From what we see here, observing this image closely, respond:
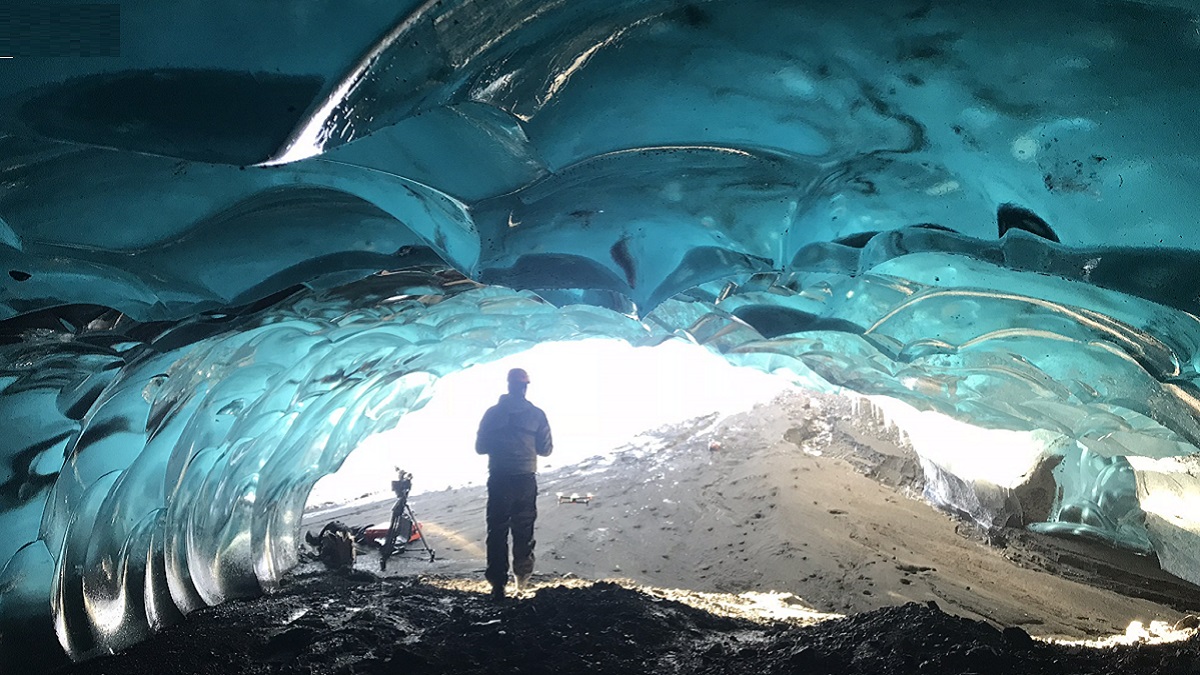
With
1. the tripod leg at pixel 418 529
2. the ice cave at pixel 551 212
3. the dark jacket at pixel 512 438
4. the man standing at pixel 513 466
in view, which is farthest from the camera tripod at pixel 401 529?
the ice cave at pixel 551 212

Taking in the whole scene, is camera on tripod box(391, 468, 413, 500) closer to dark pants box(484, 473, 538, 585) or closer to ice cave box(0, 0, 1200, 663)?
dark pants box(484, 473, 538, 585)

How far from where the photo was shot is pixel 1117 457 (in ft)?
9.15

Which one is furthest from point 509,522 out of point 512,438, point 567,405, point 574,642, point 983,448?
point 983,448

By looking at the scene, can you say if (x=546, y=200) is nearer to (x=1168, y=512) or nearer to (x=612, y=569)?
(x=612, y=569)

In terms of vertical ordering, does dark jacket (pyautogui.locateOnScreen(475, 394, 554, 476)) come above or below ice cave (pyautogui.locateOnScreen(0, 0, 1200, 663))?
below

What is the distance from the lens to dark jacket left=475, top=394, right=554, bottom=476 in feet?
10.7

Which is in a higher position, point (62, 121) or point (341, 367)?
point (62, 121)

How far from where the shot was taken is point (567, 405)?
12.2 feet

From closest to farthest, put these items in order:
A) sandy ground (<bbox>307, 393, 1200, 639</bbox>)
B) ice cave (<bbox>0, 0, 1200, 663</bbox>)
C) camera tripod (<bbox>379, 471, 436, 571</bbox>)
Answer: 1. ice cave (<bbox>0, 0, 1200, 663</bbox>)
2. sandy ground (<bbox>307, 393, 1200, 639</bbox>)
3. camera tripod (<bbox>379, 471, 436, 571</bbox>)

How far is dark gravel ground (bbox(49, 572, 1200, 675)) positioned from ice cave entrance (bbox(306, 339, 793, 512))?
697 millimetres

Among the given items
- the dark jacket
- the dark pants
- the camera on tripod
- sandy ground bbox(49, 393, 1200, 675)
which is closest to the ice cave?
sandy ground bbox(49, 393, 1200, 675)

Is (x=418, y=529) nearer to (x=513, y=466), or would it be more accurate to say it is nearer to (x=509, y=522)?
(x=509, y=522)

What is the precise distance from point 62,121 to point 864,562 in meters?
3.27

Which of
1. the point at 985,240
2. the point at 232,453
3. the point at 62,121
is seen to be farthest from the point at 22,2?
the point at 232,453
